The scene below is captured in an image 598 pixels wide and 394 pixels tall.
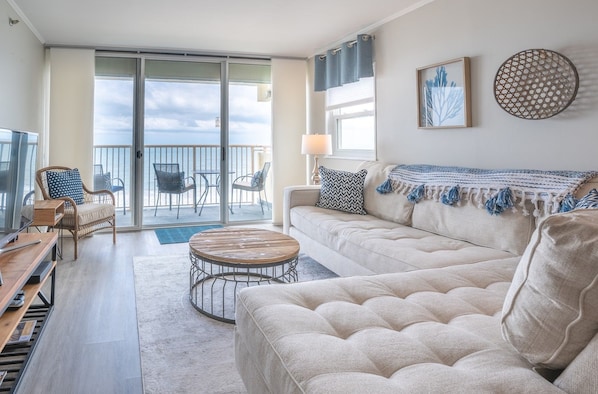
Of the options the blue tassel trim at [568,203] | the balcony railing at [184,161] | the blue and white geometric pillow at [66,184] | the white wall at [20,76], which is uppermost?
the white wall at [20,76]

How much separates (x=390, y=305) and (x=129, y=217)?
4.59m

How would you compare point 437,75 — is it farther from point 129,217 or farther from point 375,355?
point 129,217

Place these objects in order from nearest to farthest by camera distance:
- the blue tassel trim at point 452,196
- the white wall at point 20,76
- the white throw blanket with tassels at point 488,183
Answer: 1. the white throw blanket with tassels at point 488,183
2. the blue tassel trim at point 452,196
3. the white wall at point 20,76

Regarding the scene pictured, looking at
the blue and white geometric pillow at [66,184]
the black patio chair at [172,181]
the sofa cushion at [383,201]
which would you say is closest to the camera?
the sofa cushion at [383,201]

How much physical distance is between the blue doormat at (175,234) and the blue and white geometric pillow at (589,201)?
3.76 meters

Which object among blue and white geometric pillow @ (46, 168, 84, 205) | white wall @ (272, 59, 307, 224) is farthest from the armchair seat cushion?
white wall @ (272, 59, 307, 224)

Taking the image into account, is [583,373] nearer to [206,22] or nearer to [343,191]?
[343,191]

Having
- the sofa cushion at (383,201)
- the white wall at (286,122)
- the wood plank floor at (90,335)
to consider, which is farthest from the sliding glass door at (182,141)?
the sofa cushion at (383,201)

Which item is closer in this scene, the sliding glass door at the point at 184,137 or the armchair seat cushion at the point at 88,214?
the armchair seat cushion at the point at 88,214

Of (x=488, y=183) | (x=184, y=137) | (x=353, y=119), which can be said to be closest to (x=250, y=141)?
(x=184, y=137)

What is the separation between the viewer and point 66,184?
4234 mm

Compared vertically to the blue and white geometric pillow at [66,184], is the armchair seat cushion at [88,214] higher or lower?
lower

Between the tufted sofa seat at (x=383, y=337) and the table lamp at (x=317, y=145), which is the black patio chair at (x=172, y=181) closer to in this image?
the table lamp at (x=317, y=145)

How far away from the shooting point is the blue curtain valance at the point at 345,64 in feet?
13.6
